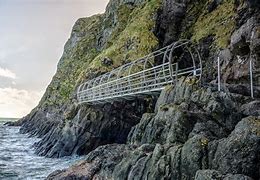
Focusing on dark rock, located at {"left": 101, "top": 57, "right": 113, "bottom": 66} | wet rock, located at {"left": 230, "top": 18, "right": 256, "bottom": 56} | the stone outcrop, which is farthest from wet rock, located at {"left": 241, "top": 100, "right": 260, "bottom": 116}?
dark rock, located at {"left": 101, "top": 57, "right": 113, "bottom": 66}

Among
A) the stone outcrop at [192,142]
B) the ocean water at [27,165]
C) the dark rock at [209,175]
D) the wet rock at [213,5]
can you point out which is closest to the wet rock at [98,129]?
the ocean water at [27,165]

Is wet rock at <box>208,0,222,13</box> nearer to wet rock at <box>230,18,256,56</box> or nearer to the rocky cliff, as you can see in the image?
the rocky cliff

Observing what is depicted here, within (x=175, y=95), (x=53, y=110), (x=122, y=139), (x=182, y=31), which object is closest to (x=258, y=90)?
(x=175, y=95)

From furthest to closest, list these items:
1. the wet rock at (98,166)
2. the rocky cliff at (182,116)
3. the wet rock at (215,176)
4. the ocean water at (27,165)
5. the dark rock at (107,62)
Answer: the dark rock at (107,62)
the ocean water at (27,165)
the wet rock at (98,166)
the rocky cliff at (182,116)
the wet rock at (215,176)

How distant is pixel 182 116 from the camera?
20.3 m

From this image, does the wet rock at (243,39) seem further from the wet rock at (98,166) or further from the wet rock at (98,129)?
the wet rock at (98,129)

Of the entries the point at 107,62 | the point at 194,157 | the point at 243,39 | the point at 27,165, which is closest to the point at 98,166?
the point at 194,157

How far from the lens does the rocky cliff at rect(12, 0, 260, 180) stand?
576 inches

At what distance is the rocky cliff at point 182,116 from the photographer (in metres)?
14.6

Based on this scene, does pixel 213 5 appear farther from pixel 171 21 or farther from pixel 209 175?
pixel 209 175

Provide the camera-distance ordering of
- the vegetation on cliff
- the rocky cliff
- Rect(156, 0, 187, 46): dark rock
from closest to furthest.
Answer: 1. the rocky cliff
2. Rect(156, 0, 187, 46): dark rock
3. the vegetation on cliff

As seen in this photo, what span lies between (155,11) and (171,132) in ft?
147

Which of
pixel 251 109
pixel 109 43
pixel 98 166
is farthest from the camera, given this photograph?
pixel 109 43

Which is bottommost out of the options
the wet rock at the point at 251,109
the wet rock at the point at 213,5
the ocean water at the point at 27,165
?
the ocean water at the point at 27,165
